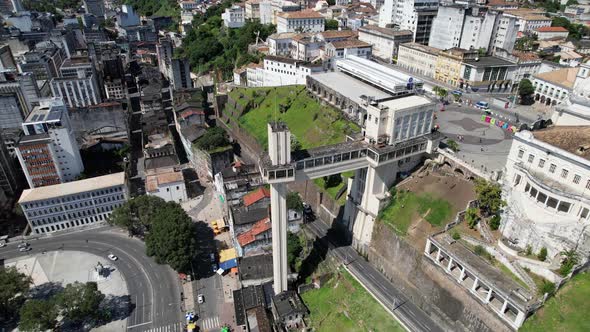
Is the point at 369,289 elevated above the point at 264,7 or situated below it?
below

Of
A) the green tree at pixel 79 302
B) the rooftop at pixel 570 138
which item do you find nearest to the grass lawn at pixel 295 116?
the rooftop at pixel 570 138

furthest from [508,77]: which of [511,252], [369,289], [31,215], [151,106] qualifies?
[31,215]

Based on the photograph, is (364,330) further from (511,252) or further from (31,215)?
(31,215)

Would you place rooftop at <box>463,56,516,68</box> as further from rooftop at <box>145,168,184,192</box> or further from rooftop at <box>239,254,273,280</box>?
rooftop at <box>145,168,184,192</box>

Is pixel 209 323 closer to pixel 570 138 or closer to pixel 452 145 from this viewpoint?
pixel 452 145

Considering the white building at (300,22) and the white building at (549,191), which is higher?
the white building at (300,22)

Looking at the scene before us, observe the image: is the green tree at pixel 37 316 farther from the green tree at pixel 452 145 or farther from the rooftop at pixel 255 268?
the green tree at pixel 452 145

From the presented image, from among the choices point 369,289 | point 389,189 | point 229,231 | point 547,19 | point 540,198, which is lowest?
point 229,231
